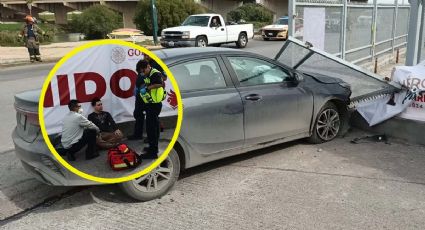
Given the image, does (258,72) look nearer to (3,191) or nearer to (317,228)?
(317,228)

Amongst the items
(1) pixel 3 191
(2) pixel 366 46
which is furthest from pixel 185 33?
(1) pixel 3 191

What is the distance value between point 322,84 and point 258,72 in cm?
114

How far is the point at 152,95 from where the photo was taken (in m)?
3.79

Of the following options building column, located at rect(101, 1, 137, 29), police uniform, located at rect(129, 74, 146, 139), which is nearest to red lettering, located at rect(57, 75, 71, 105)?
police uniform, located at rect(129, 74, 146, 139)

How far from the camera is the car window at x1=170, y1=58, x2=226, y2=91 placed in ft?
15.1

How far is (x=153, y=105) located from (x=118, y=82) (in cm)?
38

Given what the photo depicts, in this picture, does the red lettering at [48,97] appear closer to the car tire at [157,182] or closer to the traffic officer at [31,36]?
the car tire at [157,182]

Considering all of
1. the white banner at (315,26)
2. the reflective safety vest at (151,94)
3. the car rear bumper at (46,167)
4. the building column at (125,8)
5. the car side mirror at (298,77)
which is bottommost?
the car rear bumper at (46,167)

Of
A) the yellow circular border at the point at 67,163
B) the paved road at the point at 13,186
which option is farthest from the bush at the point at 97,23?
the yellow circular border at the point at 67,163

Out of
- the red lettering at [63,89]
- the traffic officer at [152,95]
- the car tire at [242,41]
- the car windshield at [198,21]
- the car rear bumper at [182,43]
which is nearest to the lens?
the red lettering at [63,89]

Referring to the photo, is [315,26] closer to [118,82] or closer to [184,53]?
[184,53]

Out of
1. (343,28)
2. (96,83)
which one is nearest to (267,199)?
(96,83)

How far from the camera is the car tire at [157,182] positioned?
4.22 metres

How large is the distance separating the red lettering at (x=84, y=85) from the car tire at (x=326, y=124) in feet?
10.9
